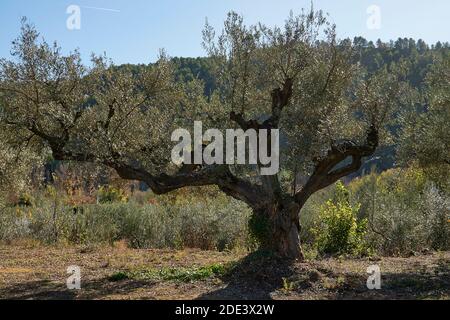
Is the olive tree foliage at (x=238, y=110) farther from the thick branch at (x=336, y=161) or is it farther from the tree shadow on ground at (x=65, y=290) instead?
the tree shadow on ground at (x=65, y=290)

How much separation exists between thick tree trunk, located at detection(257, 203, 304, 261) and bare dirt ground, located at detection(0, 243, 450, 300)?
0.41 m

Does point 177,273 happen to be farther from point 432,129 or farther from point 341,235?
point 432,129

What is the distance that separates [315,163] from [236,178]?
1708 mm

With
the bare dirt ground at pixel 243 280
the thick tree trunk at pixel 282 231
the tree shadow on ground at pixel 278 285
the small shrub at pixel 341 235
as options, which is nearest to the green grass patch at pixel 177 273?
the bare dirt ground at pixel 243 280

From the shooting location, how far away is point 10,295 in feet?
30.2

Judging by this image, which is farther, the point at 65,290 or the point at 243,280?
the point at 243,280

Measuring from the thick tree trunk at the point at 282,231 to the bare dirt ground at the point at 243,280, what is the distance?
409 mm

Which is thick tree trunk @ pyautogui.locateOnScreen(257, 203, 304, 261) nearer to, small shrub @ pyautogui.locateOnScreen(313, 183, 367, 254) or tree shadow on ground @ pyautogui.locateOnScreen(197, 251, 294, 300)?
tree shadow on ground @ pyautogui.locateOnScreen(197, 251, 294, 300)

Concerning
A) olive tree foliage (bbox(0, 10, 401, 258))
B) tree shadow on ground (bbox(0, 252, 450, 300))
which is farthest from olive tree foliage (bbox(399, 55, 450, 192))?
tree shadow on ground (bbox(0, 252, 450, 300))

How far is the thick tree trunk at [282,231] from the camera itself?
10.7 m

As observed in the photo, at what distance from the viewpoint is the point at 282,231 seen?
10.8 m

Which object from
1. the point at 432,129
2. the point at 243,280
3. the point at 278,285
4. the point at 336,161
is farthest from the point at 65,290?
the point at 432,129

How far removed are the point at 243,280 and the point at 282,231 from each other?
146cm

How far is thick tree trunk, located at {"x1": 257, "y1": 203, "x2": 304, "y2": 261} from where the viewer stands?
10.7 m
